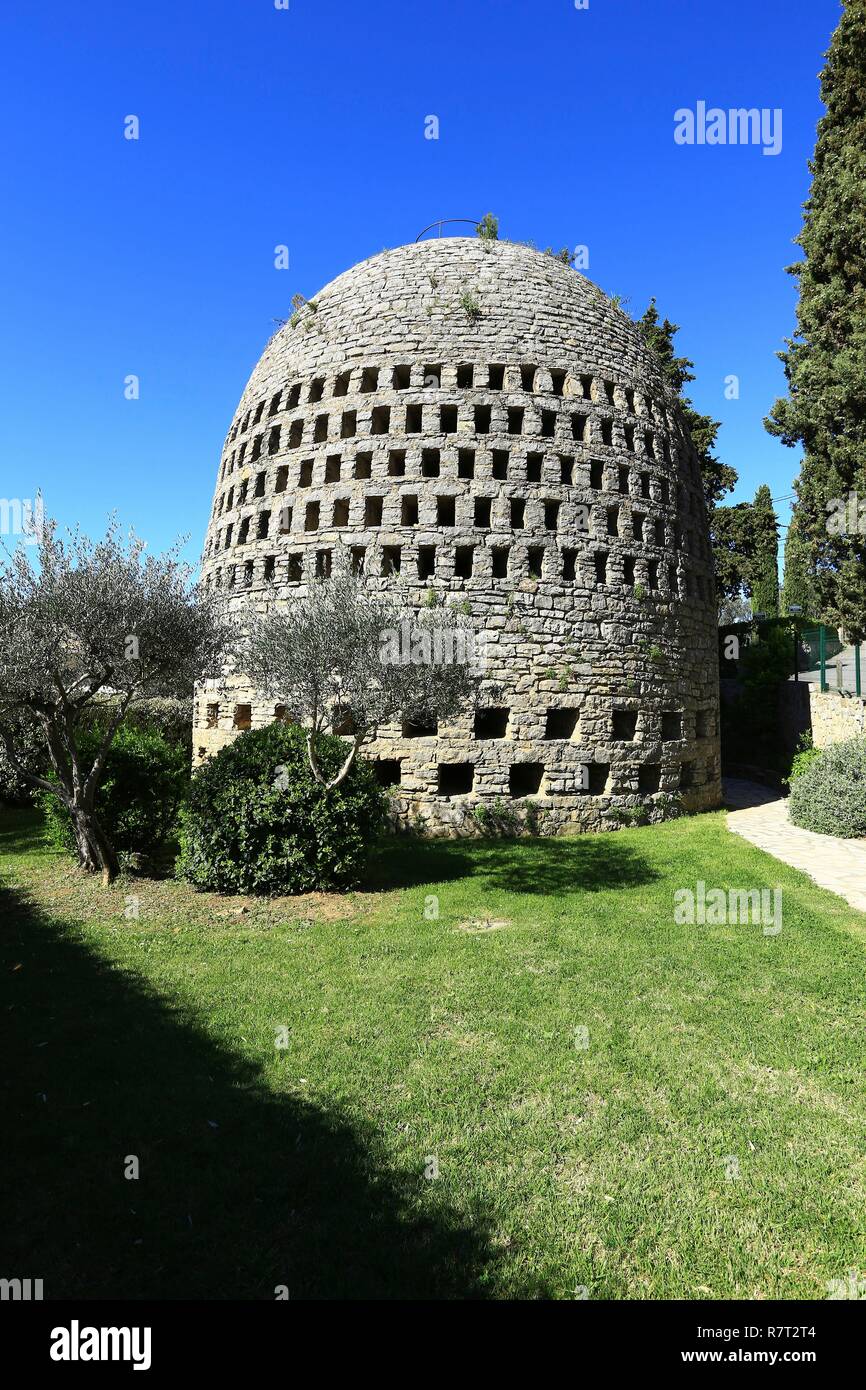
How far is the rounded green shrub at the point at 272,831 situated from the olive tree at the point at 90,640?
1.97m

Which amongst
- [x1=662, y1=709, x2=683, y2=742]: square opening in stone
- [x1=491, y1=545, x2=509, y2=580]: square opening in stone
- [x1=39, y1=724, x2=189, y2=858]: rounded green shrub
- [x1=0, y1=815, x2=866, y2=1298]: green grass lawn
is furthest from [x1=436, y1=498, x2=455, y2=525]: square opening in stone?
[x1=0, y1=815, x2=866, y2=1298]: green grass lawn

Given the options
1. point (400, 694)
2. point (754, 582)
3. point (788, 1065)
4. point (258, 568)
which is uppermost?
point (754, 582)

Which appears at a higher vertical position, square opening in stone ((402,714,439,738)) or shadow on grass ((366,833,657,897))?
square opening in stone ((402,714,439,738))

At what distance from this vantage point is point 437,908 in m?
10.4

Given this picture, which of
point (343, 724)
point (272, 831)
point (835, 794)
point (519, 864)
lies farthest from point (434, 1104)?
point (835, 794)

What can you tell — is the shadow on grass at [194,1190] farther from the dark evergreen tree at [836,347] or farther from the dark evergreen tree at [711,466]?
the dark evergreen tree at [711,466]

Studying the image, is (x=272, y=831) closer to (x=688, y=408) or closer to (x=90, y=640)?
(x=90, y=640)

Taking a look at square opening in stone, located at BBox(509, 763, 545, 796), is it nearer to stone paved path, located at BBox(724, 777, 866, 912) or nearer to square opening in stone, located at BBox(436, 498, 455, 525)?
stone paved path, located at BBox(724, 777, 866, 912)

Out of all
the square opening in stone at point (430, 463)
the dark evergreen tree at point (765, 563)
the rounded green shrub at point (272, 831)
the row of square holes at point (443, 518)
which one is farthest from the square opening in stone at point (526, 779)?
the dark evergreen tree at point (765, 563)

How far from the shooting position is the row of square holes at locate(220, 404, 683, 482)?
1641 cm

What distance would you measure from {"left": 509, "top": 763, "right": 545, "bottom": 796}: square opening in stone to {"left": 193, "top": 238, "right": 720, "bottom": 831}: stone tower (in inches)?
2.1

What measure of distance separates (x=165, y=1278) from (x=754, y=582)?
37256 millimetres
